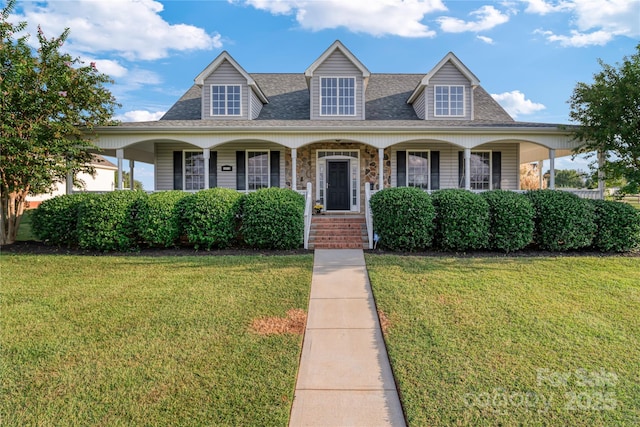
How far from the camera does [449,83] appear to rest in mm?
13820

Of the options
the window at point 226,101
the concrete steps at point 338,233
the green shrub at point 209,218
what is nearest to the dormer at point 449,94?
the concrete steps at point 338,233

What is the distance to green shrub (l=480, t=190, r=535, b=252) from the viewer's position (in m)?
8.45

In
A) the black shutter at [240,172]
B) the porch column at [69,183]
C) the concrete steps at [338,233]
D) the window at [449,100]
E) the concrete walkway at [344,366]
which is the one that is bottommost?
the concrete walkway at [344,366]

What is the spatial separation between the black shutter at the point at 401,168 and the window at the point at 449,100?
215 centimetres

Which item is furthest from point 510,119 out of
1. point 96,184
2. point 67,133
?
point 96,184

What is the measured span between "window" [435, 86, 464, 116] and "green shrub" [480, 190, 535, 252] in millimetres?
6432

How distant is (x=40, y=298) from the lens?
18.7ft

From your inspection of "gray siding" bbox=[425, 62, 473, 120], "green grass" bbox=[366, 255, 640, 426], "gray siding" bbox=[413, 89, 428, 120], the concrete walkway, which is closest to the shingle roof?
"gray siding" bbox=[413, 89, 428, 120]

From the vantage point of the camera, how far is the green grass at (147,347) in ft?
10.1

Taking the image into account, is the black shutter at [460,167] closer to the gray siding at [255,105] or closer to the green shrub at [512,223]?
the green shrub at [512,223]

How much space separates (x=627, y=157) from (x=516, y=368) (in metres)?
9.83

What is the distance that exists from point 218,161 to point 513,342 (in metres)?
12.3

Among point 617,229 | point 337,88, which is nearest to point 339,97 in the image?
point 337,88

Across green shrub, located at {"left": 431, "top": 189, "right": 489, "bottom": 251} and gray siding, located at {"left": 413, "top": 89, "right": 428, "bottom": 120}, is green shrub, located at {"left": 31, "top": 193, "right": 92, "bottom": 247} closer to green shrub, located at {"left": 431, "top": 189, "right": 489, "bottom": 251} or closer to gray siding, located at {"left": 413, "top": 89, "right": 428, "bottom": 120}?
green shrub, located at {"left": 431, "top": 189, "right": 489, "bottom": 251}
